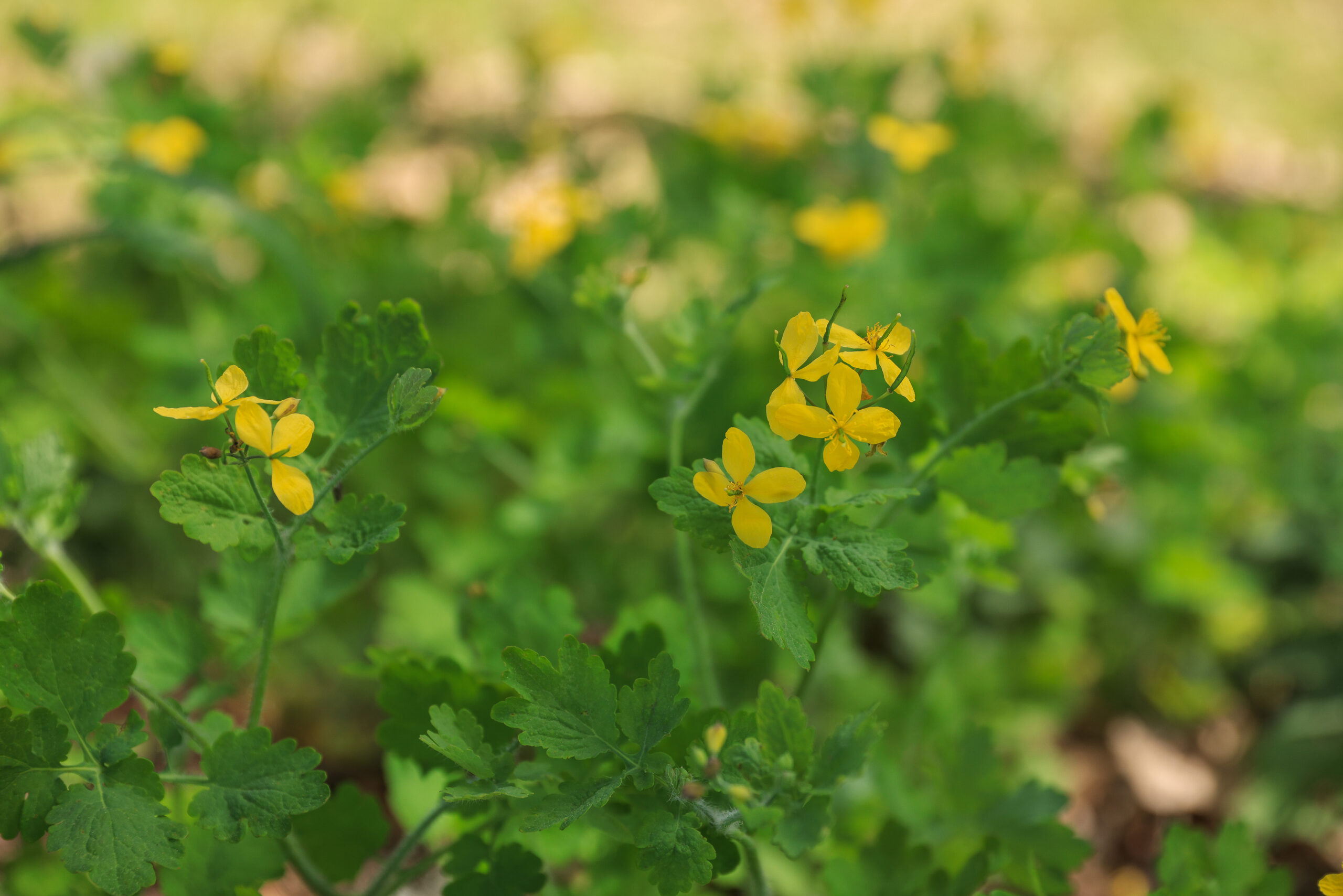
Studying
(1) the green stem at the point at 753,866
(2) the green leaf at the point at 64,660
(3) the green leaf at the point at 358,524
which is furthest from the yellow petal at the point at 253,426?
(1) the green stem at the point at 753,866

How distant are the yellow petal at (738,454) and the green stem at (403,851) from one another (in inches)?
17.8

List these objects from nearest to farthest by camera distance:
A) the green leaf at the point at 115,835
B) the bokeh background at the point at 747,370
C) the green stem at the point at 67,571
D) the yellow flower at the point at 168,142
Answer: the green leaf at the point at 115,835
the green stem at the point at 67,571
the bokeh background at the point at 747,370
the yellow flower at the point at 168,142

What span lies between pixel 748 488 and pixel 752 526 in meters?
0.03

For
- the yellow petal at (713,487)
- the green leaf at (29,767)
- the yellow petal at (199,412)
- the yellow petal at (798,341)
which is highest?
the yellow petal at (199,412)

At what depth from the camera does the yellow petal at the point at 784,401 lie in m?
0.77

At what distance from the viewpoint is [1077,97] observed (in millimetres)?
3871

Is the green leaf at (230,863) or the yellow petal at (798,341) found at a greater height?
the yellow petal at (798,341)

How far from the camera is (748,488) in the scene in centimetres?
79

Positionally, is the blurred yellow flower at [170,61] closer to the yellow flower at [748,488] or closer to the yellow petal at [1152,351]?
the yellow flower at [748,488]

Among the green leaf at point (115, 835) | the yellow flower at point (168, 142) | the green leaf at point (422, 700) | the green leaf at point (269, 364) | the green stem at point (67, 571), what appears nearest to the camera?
the green leaf at point (115, 835)

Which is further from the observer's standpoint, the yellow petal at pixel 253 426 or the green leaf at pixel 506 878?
the green leaf at pixel 506 878

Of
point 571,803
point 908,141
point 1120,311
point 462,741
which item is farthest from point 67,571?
point 908,141

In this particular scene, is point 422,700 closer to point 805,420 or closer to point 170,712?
point 170,712

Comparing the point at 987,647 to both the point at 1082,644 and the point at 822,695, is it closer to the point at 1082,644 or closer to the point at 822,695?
the point at 1082,644
